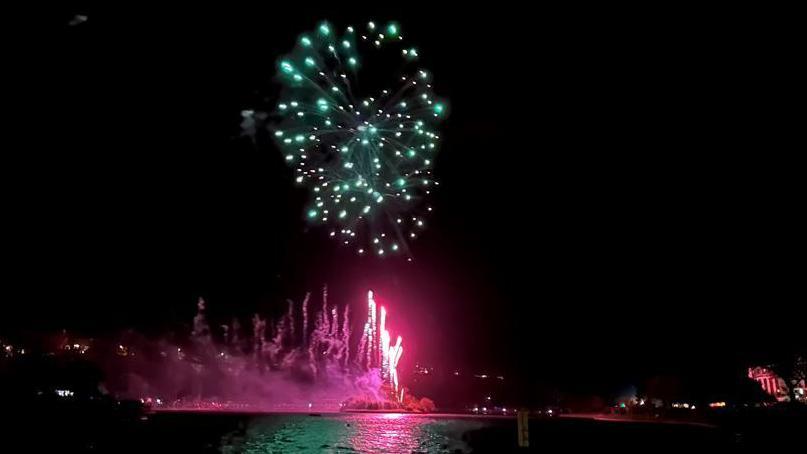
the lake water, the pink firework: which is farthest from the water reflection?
the pink firework

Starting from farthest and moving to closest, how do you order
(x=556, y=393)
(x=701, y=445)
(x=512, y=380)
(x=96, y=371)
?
1. (x=512, y=380)
2. (x=556, y=393)
3. (x=96, y=371)
4. (x=701, y=445)

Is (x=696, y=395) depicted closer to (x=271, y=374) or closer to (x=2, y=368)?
(x=271, y=374)

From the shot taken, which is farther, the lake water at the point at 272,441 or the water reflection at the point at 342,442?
the water reflection at the point at 342,442

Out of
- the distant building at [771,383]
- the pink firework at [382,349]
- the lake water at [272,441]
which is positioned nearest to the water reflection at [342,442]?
the lake water at [272,441]

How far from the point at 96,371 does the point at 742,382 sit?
56.0 metres

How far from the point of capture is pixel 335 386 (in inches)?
2995

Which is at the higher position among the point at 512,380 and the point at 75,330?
the point at 75,330

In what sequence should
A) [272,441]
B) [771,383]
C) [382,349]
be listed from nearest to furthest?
1. [272,441]
2. [382,349]
3. [771,383]

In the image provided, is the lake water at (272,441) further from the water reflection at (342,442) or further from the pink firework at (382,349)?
the pink firework at (382,349)

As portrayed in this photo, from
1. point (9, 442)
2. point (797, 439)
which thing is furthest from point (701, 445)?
point (9, 442)

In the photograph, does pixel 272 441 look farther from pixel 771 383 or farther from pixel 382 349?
pixel 771 383

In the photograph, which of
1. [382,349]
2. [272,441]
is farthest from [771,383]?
[272,441]

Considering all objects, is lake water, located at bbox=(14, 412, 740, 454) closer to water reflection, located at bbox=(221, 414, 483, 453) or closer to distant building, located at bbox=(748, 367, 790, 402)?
water reflection, located at bbox=(221, 414, 483, 453)

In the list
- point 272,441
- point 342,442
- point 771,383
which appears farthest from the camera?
point 771,383
